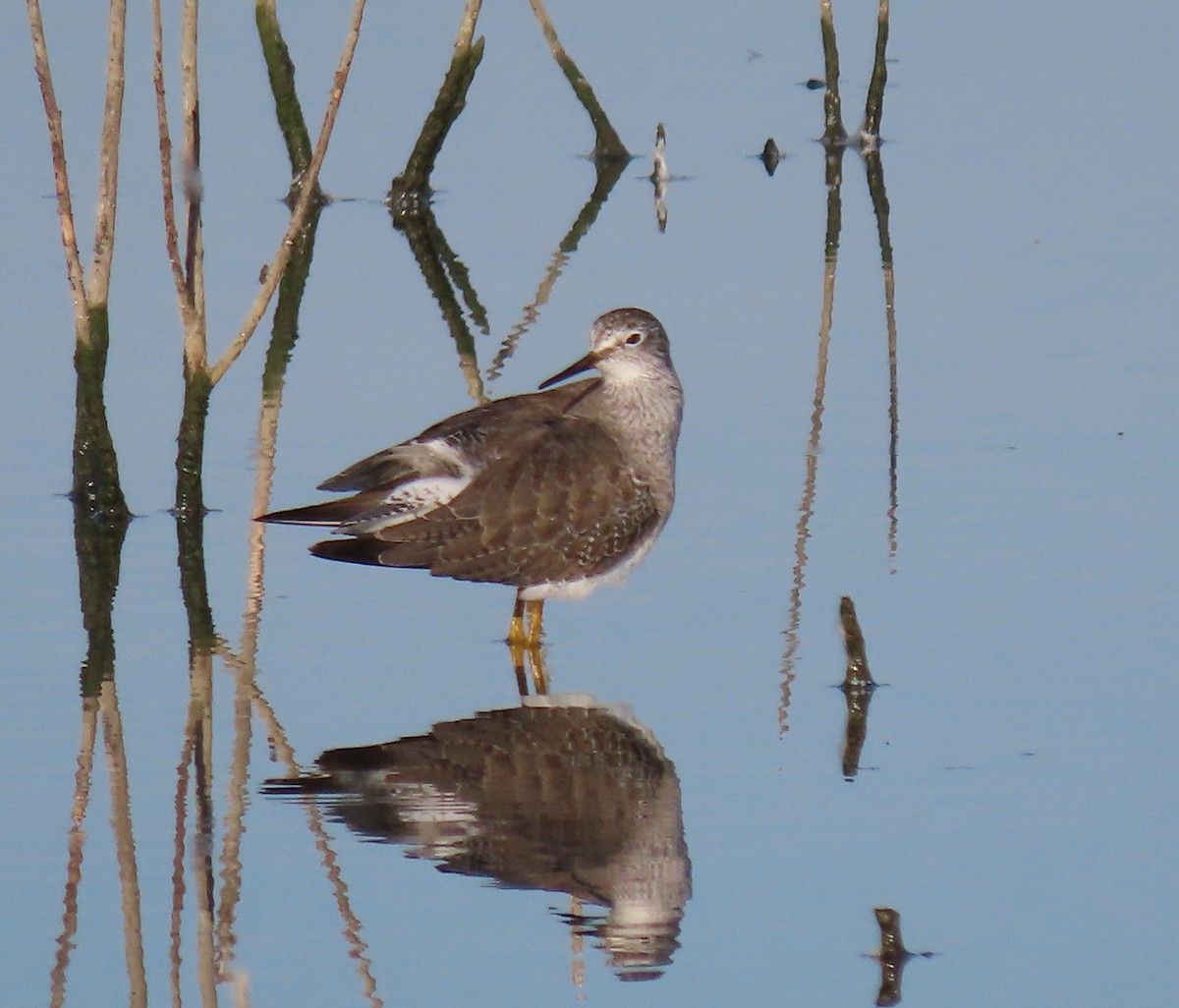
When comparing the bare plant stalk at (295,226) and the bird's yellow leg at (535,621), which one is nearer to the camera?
the bird's yellow leg at (535,621)

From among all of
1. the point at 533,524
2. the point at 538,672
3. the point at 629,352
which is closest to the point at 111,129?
the point at 629,352

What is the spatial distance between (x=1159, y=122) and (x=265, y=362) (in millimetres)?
7088

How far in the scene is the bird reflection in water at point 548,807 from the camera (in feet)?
21.0

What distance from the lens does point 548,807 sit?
274 inches

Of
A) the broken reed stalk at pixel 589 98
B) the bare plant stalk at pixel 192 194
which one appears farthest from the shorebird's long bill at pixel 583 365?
the broken reed stalk at pixel 589 98

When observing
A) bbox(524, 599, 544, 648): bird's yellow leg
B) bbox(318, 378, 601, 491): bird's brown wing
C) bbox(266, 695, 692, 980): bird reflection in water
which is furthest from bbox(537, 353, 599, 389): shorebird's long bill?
bbox(266, 695, 692, 980): bird reflection in water

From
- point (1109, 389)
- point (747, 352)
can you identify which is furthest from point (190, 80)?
point (1109, 389)

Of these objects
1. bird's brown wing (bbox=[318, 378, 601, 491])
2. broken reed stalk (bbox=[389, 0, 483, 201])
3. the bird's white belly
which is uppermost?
broken reed stalk (bbox=[389, 0, 483, 201])

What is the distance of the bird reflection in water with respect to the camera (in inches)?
251

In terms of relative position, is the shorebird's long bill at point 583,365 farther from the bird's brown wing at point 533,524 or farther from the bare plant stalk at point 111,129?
the bare plant stalk at point 111,129

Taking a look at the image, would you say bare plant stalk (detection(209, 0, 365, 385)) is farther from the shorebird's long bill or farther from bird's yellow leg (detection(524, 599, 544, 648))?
bird's yellow leg (detection(524, 599, 544, 648))

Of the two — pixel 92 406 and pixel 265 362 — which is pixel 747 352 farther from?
pixel 92 406

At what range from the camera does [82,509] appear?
9609 millimetres

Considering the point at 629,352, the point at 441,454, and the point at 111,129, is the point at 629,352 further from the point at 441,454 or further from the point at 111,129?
the point at 111,129
